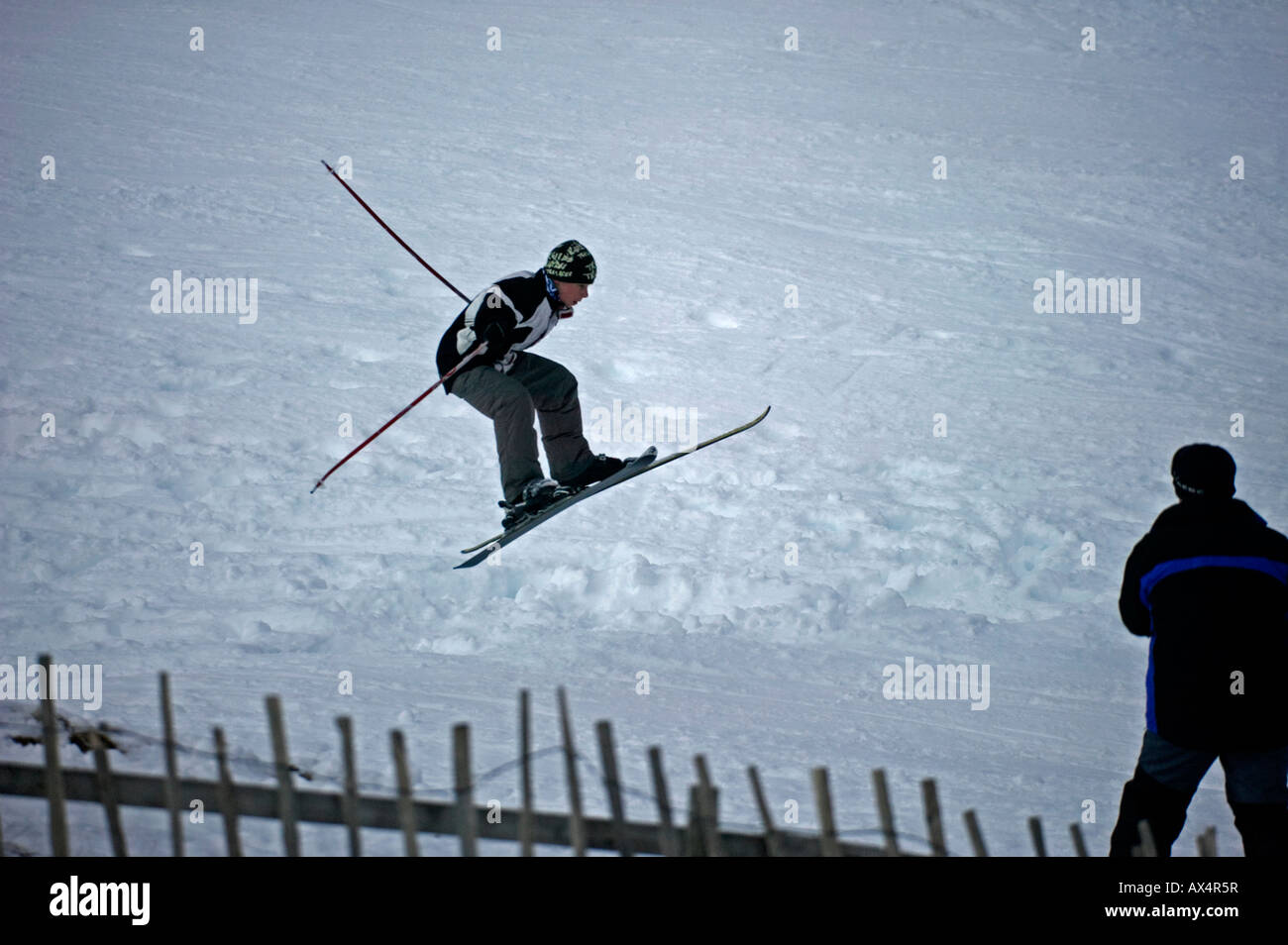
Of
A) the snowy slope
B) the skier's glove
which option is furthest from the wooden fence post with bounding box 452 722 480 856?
the skier's glove

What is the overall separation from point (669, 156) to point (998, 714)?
32.2 ft

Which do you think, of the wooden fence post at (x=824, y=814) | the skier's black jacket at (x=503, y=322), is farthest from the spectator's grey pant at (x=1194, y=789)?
the skier's black jacket at (x=503, y=322)

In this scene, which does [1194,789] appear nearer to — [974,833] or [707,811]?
[974,833]

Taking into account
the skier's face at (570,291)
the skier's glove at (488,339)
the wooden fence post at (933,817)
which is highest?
the skier's face at (570,291)

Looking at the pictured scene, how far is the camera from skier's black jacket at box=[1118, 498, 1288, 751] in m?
3.35

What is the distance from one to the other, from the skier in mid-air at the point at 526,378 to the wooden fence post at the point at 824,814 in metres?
3.54

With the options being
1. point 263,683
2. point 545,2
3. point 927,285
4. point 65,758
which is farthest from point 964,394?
point 545,2

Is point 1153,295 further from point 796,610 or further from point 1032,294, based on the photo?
point 796,610

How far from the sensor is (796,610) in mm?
6855

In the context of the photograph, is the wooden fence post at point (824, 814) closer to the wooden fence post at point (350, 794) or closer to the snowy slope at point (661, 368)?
the wooden fence post at point (350, 794)

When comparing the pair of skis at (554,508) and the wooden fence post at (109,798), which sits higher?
the pair of skis at (554,508)

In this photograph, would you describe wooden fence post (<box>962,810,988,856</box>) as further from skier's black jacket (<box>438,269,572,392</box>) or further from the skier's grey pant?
the skier's grey pant

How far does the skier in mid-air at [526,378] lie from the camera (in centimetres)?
603

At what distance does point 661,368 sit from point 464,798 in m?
7.56
